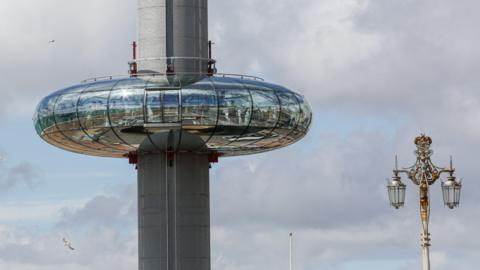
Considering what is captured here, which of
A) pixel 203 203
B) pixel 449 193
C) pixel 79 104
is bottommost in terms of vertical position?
pixel 449 193

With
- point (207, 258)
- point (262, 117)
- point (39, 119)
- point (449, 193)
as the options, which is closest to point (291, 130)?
point (262, 117)

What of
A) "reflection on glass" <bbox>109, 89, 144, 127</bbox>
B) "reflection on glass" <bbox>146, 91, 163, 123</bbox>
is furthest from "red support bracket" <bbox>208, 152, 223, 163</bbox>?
"reflection on glass" <bbox>109, 89, 144, 127</bbox>

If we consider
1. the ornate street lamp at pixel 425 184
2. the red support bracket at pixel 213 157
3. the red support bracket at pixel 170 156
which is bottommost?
the ornate street lamp at pixel 425 184

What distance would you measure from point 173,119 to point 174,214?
5.33 metres

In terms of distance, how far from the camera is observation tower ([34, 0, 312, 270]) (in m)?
65.9

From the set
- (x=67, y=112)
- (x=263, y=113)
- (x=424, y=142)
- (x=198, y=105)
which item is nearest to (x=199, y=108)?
(x=198, y=105)

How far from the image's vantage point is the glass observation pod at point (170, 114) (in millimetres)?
65750

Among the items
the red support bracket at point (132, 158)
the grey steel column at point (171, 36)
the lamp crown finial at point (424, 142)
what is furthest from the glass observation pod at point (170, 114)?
the lamp crown finial at point (424, 142)

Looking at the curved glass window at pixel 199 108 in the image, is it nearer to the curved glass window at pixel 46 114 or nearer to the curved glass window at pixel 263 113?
the curved glass window at pixel 263 113

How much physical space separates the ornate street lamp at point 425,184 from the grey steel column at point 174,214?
21.4 meters

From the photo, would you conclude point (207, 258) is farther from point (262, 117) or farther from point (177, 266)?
point (262, 117)

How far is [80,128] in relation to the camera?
67.4 m

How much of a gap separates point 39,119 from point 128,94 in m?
6.47

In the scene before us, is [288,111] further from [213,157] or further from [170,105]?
[170,105]
